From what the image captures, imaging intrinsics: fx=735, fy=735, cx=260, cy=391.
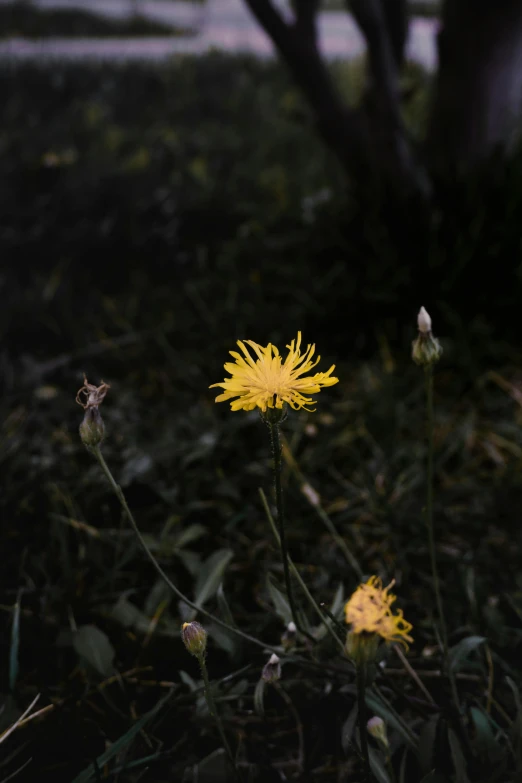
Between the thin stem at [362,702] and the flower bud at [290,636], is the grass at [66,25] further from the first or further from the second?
the thin stem at [362,702]

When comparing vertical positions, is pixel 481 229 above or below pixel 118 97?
below

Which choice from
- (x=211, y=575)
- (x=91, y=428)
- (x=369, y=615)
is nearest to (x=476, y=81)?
(x=211, y=575)

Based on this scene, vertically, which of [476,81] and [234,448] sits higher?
[476,81]

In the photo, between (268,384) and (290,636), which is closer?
(268,384)

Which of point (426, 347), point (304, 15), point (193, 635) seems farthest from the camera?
point (304, 15)

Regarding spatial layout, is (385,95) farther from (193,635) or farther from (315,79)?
(193,635)

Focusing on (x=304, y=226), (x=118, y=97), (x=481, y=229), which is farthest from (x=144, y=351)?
(x=118, y=97)

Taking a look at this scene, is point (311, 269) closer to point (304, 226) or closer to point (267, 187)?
point (304, 226)
